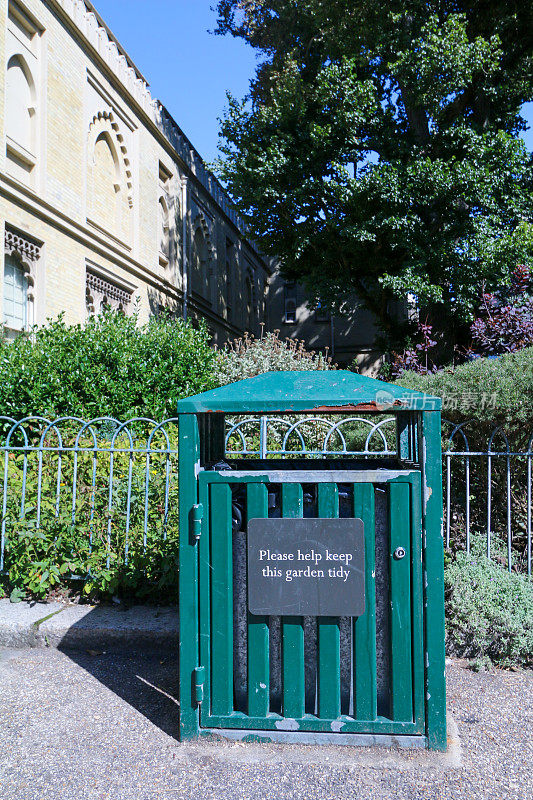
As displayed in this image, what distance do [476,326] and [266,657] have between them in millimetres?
6680

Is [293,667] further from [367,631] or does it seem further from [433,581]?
[433,581]

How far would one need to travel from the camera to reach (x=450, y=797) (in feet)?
7.61

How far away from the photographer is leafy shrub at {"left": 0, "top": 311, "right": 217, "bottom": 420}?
7.27 metres

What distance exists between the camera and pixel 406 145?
1365 cm

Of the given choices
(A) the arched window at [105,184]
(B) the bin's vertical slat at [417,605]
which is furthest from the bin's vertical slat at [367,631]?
(A) the arched window at [105,184]

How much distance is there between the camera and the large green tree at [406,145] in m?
12.4

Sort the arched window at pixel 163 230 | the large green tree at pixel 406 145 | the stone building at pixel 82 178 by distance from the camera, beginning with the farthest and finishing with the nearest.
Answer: the arched window at pixel 163 230 < the large green tree at pixel 406 145 < the stone building at pixel 82 178

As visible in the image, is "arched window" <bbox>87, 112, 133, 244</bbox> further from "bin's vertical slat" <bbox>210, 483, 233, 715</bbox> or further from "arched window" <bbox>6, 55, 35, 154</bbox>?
"bin's vertical slat" <bbox>210, 483, 233, 715</bbox>

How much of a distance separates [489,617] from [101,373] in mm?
5761

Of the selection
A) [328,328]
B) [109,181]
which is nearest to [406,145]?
[109,181]

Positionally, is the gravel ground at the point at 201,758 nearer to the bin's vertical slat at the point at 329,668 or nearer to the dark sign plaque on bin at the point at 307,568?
the bin's vertical slat at the point at 329,668

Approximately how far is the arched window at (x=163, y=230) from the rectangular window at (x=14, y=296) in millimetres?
7343

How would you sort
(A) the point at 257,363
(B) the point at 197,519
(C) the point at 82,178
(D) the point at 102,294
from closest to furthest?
(B) the point at 197,519 → (A) the point at 257,363 → (C) the point at 82,178 → (D) the point at 102,294

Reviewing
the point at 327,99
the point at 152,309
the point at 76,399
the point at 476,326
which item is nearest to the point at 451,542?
the point at 476,326
